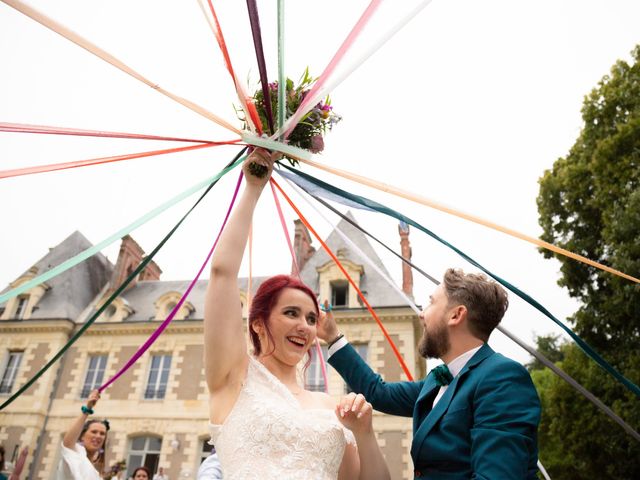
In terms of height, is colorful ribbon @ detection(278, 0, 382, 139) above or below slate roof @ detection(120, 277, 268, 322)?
below

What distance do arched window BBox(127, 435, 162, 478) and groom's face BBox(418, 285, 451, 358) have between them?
18.1 m

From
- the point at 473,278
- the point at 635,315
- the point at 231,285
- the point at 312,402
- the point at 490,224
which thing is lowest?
the point at 312,402

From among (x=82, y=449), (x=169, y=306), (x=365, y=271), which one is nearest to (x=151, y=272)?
(x=169, y=306)

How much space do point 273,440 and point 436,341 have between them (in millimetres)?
1070

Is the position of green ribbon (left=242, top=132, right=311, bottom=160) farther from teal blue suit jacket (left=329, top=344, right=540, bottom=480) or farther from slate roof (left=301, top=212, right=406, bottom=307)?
slate roof (left=301, top=212, right=406, bottom=307)

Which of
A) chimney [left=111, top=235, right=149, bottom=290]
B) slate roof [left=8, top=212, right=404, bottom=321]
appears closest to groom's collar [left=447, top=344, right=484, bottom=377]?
slate roof [left=8, top=212, right=404, bottom=321]

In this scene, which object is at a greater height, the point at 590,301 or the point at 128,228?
the point at 590,301

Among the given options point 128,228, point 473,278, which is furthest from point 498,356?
point 128,228

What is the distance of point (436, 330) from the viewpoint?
2777mm

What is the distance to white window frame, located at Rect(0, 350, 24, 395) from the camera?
2047 cm

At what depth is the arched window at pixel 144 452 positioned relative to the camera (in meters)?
18.3

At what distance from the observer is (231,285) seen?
225cm

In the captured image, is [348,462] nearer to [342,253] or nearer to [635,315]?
[635,315]

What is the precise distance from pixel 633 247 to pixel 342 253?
1297cm
